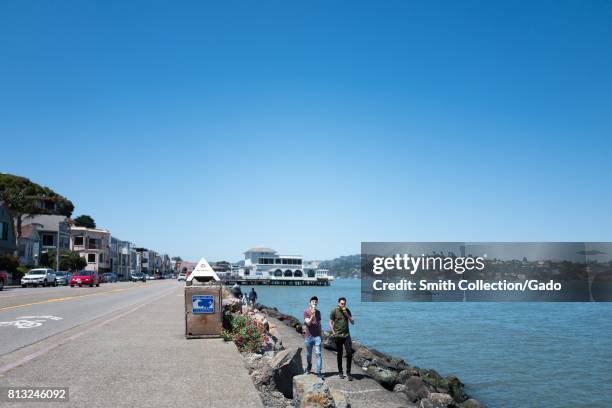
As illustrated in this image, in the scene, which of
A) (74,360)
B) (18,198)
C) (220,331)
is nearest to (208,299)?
(220,331)

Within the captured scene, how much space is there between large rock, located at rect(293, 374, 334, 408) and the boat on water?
143 metres

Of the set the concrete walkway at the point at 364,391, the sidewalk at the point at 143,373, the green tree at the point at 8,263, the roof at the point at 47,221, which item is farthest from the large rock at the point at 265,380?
the roof at the point at 47,221

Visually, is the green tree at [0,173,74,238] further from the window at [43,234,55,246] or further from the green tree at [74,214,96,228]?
the green tree at [74,214,96,228]

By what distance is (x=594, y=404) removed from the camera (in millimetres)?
20812

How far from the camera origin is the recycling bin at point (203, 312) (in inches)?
623

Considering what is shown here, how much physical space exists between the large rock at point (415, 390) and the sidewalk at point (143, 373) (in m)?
5.08

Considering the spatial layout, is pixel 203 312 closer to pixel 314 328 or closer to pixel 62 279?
pixel 314 328

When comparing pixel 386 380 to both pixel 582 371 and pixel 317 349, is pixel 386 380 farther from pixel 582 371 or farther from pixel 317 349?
pixel 582 371

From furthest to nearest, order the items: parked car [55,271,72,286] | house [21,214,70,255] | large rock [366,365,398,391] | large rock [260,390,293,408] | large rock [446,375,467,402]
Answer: house [21,214,70,255] → parked car [55,271,72,286] → large rock [446,375,467,402] → large rock [366,365,398,391] → large rock [260,390,293,408]

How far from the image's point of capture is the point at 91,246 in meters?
124

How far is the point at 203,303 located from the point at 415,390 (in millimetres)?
6242

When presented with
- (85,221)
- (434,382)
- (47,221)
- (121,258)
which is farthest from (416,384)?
(85,221)

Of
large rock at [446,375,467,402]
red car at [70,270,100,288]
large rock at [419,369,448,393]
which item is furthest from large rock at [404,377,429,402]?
red car at [70,270,100,288]

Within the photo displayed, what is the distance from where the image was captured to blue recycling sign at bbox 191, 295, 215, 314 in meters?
15.8
